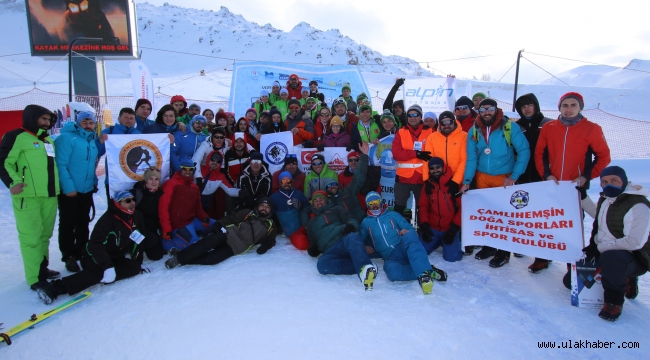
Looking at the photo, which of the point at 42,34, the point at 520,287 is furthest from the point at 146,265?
the point at 42,34

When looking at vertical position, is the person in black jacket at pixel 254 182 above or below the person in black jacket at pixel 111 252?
above

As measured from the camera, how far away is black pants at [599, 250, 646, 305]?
3.21 metres

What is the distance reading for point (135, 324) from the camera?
3.25 m

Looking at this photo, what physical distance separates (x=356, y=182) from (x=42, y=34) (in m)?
16.7

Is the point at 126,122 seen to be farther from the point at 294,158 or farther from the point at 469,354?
the point at 469,354

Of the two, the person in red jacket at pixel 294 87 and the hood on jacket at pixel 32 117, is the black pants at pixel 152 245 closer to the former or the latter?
the hood on jacket at pixel 32 117

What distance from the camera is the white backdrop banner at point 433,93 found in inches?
358

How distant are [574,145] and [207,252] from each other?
461 centimetres

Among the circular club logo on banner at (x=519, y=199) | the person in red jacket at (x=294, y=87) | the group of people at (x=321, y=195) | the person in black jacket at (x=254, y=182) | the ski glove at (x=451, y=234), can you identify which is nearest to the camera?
the group of people at (x=321, y=195)

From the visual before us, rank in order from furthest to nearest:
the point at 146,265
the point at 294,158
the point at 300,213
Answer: the point at 294,158, the point at 300,213, the point at 146,265

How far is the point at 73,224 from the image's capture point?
4.48m

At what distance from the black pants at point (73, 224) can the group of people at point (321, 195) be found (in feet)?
0.06

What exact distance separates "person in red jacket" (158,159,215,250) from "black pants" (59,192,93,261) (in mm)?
893

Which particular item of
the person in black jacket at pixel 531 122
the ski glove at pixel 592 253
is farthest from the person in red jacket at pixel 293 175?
the ski glove at pixel 592 253
